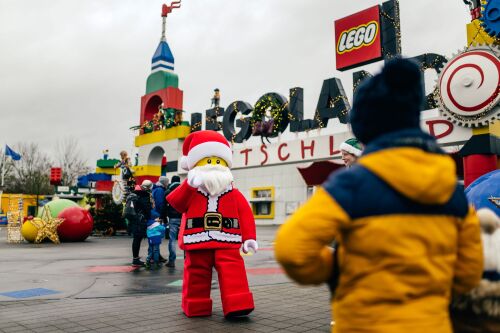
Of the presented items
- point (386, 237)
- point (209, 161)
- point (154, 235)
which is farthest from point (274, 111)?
point (386, 237)

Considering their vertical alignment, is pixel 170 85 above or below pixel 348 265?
above

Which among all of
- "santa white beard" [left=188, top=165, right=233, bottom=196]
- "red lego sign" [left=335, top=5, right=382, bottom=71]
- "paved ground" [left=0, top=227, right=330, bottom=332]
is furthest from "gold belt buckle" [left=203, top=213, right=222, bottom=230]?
"red lego sign" [left=335, top=5, right=382, bottom=71]

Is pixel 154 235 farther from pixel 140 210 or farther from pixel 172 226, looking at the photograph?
pixel 140 210

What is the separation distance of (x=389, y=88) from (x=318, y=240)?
2.28ft

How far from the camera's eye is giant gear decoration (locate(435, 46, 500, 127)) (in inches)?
334

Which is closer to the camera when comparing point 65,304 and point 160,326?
point 160,326

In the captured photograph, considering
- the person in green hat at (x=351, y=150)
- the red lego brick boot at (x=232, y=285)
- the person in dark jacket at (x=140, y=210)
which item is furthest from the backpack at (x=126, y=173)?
the person in green hat at (x=351, y=150)

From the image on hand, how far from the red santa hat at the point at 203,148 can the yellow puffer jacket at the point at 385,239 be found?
11.6 feet

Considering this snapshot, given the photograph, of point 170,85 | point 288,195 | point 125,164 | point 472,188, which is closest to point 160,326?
point 472,188

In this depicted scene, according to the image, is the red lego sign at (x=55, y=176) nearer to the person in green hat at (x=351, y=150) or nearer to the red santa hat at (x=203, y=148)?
Answer: the red santa hat at (x=203, y=148)

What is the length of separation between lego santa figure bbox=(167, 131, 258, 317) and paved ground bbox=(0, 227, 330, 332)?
0.72 ft

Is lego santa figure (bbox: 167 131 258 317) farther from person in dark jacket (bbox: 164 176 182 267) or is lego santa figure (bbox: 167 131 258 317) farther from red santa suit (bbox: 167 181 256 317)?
person in dark jacket (bbox: 164 176 182 267)

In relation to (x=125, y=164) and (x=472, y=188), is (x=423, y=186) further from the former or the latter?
(x=125, y=164)

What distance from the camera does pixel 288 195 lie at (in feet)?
85.4
